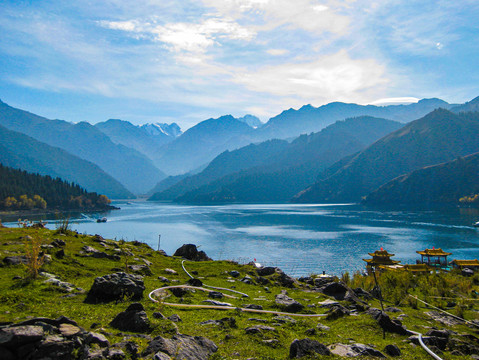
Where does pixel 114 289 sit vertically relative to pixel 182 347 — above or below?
above

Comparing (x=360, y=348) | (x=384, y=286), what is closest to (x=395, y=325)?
(x=360, y=348)

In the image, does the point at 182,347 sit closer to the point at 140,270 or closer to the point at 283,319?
the point at 283,319

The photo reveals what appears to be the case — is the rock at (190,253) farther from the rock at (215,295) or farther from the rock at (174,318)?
the rock at (174,318)

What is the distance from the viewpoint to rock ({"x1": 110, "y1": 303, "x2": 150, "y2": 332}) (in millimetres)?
10828

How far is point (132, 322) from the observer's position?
10945 millimetres

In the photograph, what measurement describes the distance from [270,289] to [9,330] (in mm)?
18436

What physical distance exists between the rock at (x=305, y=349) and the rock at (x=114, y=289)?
26.4 feet

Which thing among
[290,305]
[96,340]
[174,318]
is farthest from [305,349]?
[290,305]

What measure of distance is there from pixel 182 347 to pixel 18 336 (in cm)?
437

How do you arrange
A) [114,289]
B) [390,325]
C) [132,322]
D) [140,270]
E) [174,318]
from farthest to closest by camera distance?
1. [140,270]
2. [114,289]
3. [390,325]
4. [174,318]
5. [132,322]

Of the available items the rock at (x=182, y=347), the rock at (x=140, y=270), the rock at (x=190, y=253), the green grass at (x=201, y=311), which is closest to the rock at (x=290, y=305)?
the green grass at (x=201, y=311)

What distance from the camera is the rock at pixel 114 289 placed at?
13891mm

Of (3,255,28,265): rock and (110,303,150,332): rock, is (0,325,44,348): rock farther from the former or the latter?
(3,255,28,265): rock

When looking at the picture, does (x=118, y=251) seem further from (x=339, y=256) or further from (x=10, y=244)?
(x=339, y=256)
